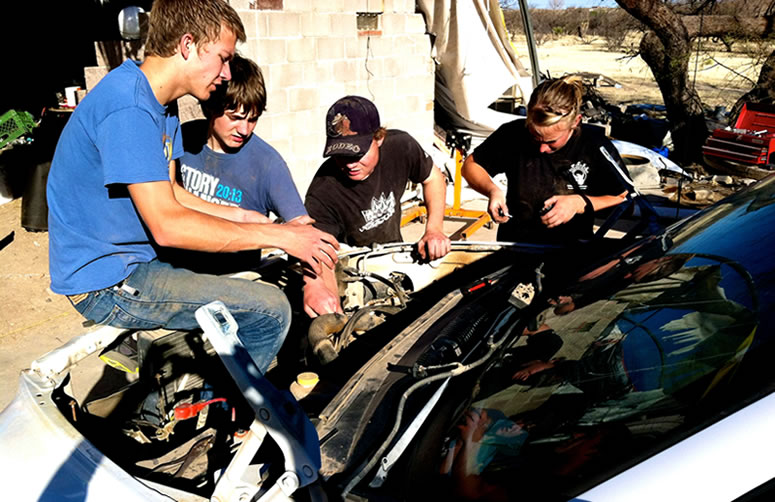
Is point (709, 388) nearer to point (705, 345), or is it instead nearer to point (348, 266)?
point (705, 345)

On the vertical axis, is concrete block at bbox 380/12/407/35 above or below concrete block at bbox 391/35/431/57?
above

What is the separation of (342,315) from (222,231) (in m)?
0.89

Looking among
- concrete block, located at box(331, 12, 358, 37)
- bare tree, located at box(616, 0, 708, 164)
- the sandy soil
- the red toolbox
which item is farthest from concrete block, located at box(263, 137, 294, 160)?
bare tree, located at box(616, 0, 708, 164)

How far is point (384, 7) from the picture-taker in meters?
7.83

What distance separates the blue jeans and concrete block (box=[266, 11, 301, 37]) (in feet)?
14.6

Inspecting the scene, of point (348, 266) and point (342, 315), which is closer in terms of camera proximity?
point (342, 315)

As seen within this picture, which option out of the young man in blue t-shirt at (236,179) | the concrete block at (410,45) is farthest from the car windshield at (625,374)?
the concrete block at (410,45)

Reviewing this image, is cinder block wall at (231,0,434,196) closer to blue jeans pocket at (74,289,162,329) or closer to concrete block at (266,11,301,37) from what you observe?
concrete block at (266,11,301,37)

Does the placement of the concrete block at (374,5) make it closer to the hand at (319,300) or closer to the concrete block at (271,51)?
the concrete block at (271,51)

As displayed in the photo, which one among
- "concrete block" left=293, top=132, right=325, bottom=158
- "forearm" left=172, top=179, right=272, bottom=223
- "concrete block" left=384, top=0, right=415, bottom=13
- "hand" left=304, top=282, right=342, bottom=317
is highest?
"concrete block" left=384, top=0, right=415, bottom=13

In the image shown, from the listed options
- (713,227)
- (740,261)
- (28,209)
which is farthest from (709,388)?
(28,209)

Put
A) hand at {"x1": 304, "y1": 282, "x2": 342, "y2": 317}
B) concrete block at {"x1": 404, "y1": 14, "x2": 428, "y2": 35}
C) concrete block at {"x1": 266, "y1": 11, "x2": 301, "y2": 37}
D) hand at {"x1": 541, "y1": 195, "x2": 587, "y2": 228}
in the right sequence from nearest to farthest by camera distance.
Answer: hand at {"x1": 304, "y1": 282, "x2": 342, "y2": 317} < hand at {"x1": 541, "y1": 195, "x2": 587, "y2": 228} < concrete block at {"x1": 266, "y1": 11, "x2": 301, "y2": 37} < concrete block at {"x1": 404, "y1": 14, "x2": 428, "y2": 35}

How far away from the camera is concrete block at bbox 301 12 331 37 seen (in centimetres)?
673

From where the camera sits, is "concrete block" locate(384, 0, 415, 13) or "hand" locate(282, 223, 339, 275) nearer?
"hand" locate(282, 223, 339, 275)
